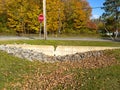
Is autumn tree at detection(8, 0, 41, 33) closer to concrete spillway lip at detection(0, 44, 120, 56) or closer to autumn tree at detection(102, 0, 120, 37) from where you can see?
autumn tree at detection(102, 0, 120, 37)

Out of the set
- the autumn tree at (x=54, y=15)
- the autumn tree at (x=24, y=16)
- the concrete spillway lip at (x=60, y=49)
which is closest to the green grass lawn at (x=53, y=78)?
the concrete spillway lip at (x=60, y=49)

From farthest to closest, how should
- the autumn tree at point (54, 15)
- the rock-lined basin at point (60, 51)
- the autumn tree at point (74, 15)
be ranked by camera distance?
the autumn tree at point (74, 15)
the autumn tree at point (54, 15)
the rock-lined basin at point (60, 51)

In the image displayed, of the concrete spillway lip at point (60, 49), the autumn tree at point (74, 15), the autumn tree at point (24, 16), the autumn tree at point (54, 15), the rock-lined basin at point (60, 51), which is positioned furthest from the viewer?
the autumn tree at point (74, 15)

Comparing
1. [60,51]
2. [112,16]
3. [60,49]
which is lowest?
[60,51]

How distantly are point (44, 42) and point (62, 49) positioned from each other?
8.71 feet

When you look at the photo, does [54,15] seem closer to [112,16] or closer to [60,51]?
[112,16]

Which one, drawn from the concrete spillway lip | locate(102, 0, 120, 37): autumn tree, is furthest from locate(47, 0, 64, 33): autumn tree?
the concrete spillway lip

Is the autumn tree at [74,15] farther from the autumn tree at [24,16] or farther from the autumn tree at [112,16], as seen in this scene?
the autumn tree at [24,16]

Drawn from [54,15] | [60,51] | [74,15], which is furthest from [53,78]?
[74,15]

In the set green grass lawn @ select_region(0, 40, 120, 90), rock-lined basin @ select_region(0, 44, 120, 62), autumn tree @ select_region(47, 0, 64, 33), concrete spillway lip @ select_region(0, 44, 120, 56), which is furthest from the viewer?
autumn tree @ select_region(47, 0, 64, 33)

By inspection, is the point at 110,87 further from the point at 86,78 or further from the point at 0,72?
the point at 0,72

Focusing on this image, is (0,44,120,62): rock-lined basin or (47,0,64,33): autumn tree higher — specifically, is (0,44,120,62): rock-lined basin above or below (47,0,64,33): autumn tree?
below

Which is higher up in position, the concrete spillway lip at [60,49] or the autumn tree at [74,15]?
the autumn tree at [74,15]

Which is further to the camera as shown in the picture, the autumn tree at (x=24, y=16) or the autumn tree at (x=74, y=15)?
the autumn tree at (x=74, y=15)
